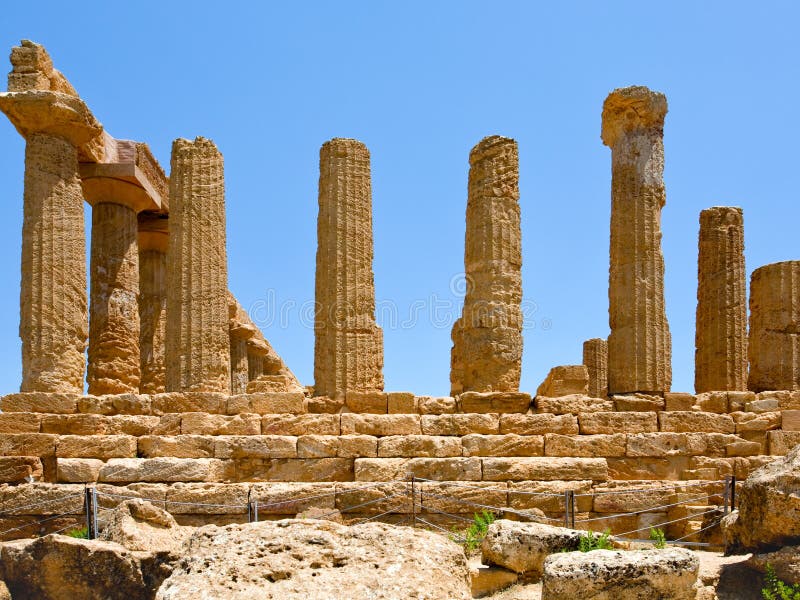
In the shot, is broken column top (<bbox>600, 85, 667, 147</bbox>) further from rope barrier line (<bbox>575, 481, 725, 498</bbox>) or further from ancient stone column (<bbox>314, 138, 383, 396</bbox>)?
rope barrier line (<bbox>575, 481, 725, 498</bbox>)

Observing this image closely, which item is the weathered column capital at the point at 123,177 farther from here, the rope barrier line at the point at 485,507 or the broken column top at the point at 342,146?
the rope barrier line at the point at 485,507

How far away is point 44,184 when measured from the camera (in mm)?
16203

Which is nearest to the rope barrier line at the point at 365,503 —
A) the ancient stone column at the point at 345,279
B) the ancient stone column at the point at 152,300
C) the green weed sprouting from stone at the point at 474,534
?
the green weed sprouting from stone at the point at 474,534

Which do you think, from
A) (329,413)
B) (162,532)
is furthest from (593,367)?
(162,532)

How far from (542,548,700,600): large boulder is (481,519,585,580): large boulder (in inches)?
50.5

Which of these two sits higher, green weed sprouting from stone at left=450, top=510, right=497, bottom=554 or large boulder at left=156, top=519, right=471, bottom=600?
large boulder at left=156, top=519, right=471, bottom=600

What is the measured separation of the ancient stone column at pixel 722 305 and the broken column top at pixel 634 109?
10.4ft

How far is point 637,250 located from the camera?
54.0 feet

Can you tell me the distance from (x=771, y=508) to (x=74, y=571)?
7.10 m

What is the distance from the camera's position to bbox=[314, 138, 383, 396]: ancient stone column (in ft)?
51.4

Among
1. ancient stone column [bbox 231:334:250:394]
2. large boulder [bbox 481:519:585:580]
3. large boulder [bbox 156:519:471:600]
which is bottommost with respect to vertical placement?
large boulder [bbox 481:519:585:580]

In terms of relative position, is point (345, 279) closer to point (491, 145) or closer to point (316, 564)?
point (491, 145)

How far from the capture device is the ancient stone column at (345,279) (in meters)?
15.7

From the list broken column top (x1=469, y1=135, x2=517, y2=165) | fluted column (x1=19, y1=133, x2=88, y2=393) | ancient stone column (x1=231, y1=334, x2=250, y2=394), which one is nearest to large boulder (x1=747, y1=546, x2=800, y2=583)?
broken column top (x1=469, y1=135, x2=517, y2=165)
